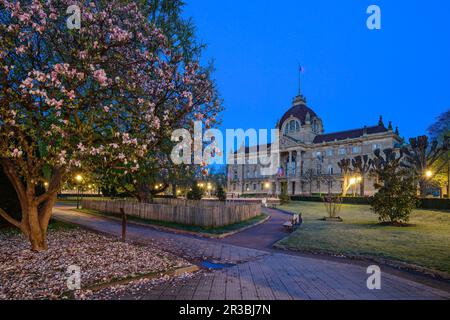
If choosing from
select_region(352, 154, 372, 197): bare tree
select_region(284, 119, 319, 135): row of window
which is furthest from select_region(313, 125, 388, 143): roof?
select_region(352, 154, 372, 197): bare tree

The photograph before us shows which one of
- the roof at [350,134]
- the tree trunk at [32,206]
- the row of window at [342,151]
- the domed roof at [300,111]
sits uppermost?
the domed roof at [300,111]

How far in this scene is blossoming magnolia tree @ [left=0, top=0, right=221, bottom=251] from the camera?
701cm

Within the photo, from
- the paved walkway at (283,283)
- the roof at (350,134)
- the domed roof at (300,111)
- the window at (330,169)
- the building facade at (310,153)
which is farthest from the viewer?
the domed roof at (300,111)

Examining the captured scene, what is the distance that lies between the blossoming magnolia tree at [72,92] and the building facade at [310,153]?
217ft

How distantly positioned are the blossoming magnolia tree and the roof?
266ft

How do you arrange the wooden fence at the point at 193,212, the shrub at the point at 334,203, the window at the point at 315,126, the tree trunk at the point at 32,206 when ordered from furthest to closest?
1. the window at the point at 315,126
2. the shrub at the point at 334,203
3. the wooden fence at the point at 193,212
4. the tree trunk at the point at 32,206

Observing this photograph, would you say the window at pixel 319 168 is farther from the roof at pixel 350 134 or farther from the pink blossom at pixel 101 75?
the pink blossom at pixel 101 75

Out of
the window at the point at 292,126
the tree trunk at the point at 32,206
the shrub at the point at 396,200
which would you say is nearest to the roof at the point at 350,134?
the window at the point at 292,126

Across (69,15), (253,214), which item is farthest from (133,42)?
(253,214)

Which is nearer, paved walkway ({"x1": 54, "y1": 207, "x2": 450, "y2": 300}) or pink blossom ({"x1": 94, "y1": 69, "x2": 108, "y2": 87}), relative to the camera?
paved walkway ({"x1": 54, "y1": 207, "x2": 450, "y2": 300})

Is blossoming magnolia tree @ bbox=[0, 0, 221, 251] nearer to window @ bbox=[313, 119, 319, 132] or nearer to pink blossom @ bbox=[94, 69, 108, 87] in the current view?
pink blossom @ bbox=[94, 69, 108, 87]

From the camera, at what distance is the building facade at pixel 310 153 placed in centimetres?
7581
